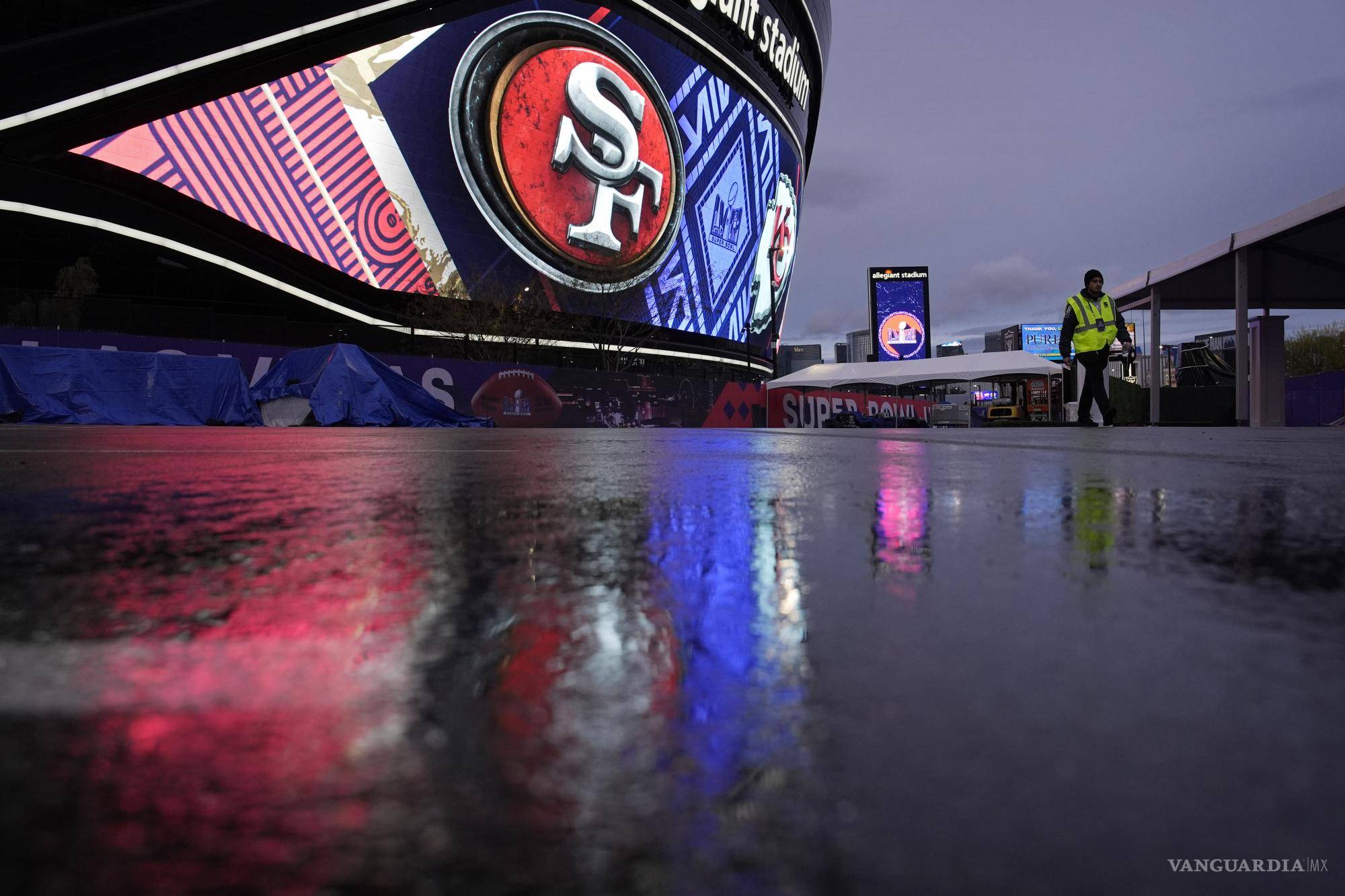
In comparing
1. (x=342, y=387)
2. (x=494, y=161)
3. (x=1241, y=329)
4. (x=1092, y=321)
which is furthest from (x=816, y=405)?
(x=1092, y=321)

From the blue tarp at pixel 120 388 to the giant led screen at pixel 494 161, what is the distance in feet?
39.2

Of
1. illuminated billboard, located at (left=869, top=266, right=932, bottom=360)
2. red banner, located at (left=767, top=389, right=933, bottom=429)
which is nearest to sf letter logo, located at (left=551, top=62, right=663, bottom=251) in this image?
red banner, located at (left=767, top=389, right=933, bottom=429)

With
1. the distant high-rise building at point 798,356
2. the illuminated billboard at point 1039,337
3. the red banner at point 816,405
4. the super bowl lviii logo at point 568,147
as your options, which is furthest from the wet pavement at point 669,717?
the distant high-rise building at point 798,356

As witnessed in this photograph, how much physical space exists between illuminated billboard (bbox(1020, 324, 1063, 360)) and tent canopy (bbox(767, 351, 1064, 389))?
7467cm

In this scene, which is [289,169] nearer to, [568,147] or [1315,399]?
[568,147]

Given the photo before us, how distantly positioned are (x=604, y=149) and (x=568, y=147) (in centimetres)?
206

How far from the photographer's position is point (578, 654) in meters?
0.40

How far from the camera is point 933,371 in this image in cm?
2694

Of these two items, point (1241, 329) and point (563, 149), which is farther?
point (563, 149)

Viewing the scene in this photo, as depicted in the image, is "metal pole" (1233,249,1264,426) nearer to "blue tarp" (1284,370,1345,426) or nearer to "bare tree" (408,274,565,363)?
"blue tarp" (1284,370,1345,426)

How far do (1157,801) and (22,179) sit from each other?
89.7 ft

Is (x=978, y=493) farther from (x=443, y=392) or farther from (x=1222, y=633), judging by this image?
(x=443, y=392)

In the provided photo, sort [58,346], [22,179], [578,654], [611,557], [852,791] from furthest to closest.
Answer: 1. [22,179]
2. [58,346]
3. [611,557]
4. [578,654]
5. [852,791]

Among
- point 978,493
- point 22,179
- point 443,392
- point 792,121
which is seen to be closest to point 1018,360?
point 443,392
